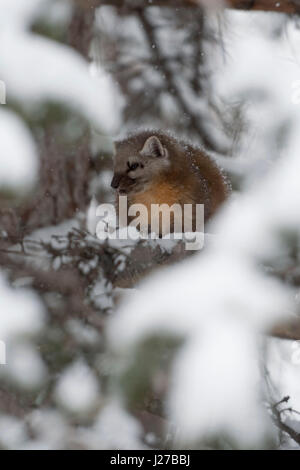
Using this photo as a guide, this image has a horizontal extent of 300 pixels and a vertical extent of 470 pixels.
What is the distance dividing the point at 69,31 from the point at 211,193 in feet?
5.62

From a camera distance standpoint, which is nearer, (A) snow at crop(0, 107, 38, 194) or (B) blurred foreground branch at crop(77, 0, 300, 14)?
(A) snow at crop(0, 107, 38, 194)

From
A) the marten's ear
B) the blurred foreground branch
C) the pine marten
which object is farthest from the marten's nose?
the blurred foreground branch

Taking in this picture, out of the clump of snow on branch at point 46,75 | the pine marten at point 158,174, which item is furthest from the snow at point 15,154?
the pine marten at point 158,174

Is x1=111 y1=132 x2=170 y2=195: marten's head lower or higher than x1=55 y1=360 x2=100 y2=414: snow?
higher

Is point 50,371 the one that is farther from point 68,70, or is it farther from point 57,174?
point 68,70

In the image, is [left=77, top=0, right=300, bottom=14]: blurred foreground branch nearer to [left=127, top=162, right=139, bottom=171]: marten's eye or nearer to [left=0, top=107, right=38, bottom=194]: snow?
[left=0, top=107, right=38, bottom=194]: snow

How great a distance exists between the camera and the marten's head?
2.58 metres

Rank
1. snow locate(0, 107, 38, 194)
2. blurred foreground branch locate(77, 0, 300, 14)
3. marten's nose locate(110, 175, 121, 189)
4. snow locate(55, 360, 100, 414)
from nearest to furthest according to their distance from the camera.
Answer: marten's nose locate(110, 175, 121, 189) < snow locate(55, 360, 100, 414) < snow locate(0, 107, 38, 194) < blurred foreground branch locate(77, 0, 300, 14)

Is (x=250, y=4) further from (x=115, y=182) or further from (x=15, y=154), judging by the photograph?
(x=115, y=182)

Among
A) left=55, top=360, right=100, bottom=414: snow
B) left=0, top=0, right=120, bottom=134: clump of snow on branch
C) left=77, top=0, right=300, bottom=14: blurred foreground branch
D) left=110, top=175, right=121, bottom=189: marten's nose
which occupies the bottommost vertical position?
left=55, top=360, right=100, bottom=414: snow

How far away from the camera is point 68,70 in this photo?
11.8ft

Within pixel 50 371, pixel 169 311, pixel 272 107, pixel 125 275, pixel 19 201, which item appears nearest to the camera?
pixel 125 275

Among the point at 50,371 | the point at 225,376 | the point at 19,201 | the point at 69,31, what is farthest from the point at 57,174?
the point at 225,376

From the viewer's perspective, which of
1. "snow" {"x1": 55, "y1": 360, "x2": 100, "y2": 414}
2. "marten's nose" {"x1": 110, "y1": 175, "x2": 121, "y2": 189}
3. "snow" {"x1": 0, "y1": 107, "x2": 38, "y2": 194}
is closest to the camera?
"marten's nose" {"x1": 110, "y1": 175, "x2": 121, "y2": 189}
